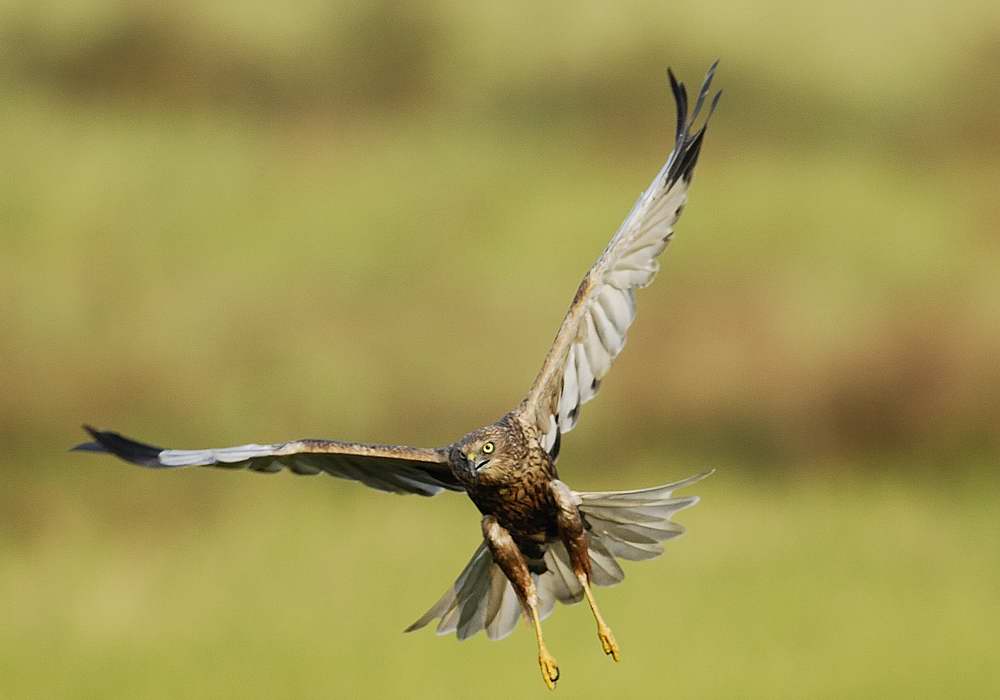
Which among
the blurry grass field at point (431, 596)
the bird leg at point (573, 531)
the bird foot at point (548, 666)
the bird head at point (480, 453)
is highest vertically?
the bird head at point (480, 453)

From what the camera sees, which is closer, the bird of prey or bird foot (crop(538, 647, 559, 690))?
bird foot (crop(538, 647, 559, 690))

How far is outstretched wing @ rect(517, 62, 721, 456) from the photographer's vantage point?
28.5 feet

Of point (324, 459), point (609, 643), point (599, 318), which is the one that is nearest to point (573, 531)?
point (609, 643)

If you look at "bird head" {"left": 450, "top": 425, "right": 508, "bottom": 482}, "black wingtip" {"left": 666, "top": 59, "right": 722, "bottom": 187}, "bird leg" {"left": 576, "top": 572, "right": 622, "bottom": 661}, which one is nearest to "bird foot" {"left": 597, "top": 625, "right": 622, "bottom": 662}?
"bird leg" {"left": 576, "top": 572, "right": 622, "bottom": 661}

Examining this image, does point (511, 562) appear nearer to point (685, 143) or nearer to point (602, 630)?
point (602, 630)

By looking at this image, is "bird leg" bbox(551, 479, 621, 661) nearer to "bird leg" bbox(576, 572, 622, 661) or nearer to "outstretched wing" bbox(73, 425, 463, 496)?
"bird leg" bbox(576, 572, 622, 661)

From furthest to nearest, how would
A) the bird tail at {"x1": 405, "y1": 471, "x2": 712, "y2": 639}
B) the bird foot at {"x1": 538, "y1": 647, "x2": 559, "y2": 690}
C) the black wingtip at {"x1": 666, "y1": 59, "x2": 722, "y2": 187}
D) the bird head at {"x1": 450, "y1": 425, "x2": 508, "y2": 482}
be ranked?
the black wingtip at {"x1": 666, "y1": 59, "x2": 722, "y2": 187} < the bird tail at {"x1": 405, "y1": 471, "x2": 712, "y2": 639} < the bird head at {"x1": 450, "y1": 425, "x2": 508, "y2": 482} < the bird foot at {"x1": 538, "y1": 647, "x2": 559, "y2": 690}

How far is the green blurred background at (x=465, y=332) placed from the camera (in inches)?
782

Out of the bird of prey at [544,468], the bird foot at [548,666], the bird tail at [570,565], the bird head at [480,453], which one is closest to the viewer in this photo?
the bird foot at [548,666]

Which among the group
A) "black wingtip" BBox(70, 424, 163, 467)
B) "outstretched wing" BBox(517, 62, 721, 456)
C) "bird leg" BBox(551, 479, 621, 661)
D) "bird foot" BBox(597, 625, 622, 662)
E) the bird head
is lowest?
"black wingtip" BBox(70, 424, 163, 467)

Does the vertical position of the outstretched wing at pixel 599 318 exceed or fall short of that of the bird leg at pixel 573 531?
it exceeds it

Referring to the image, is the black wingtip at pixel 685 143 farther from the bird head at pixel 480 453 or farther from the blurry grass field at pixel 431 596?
the blurry grass field at pixel 431 596

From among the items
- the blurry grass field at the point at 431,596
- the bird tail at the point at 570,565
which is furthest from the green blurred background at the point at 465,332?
the bird tail at the point at 570,565

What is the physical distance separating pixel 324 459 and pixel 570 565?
122 cm
